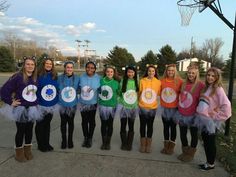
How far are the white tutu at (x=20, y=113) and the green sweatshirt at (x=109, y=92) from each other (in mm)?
1368

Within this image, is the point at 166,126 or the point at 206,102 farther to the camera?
the point at 166,126

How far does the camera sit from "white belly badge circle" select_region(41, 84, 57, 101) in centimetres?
541

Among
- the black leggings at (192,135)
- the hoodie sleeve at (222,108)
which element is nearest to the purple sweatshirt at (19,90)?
the black leggings at (192,135)

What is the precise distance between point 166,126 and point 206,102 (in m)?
1.17

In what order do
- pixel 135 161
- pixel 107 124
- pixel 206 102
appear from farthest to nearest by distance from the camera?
pixel 107 124, pixel 135 161, pixel 206 102

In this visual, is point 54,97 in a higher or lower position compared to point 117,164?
higher

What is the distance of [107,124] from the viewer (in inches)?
237

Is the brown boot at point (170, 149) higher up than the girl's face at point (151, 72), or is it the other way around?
the girl's face at point (151, 72)

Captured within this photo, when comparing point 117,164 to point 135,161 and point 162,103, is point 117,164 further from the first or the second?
point 162,103

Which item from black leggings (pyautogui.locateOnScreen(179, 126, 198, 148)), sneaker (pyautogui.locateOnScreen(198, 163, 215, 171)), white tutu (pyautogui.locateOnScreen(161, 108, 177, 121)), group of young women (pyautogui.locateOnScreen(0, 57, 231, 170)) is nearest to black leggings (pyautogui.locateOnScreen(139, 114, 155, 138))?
group of young women (pyautogui.locateOnScreen(0, 57, 231, 170))

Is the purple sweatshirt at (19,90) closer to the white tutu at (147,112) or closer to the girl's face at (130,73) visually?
the girl's face at (130,73)

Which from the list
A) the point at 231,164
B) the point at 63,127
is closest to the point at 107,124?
the point at 63,127

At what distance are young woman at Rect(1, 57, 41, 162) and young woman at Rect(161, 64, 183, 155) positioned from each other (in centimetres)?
244

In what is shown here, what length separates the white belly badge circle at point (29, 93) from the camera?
5.05 m
